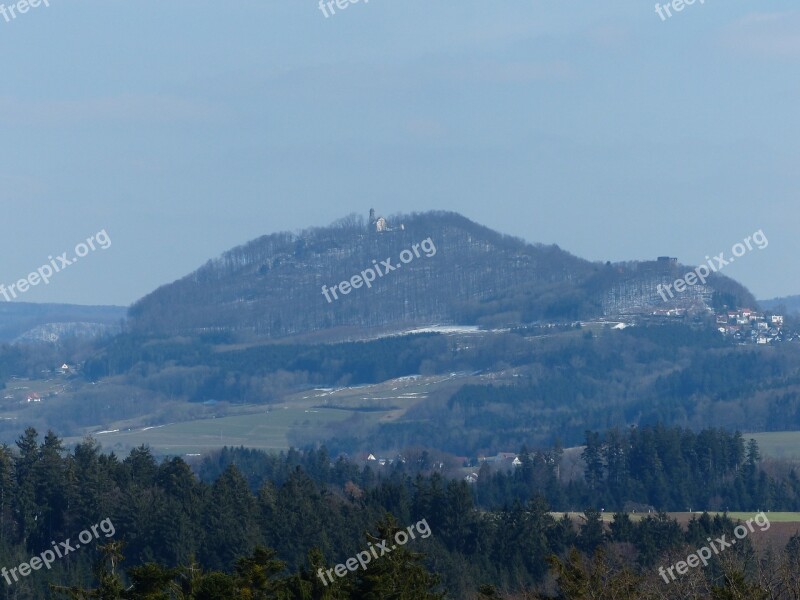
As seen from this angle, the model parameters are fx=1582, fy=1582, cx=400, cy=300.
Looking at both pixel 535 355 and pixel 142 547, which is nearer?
pixel 142 547

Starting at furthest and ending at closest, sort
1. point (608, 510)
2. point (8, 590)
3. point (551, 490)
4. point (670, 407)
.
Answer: point (670, 407) → point (551, 490) → point (608, 510) → point (8, 590)

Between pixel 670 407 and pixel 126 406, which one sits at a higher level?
pixel 126 406

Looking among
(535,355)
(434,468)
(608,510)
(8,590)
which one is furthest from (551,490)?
(535,355)

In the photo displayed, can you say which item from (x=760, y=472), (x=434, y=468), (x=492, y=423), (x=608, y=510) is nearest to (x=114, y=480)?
(x=608, y=510)

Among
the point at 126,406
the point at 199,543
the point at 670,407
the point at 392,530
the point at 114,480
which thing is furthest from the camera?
the point at 126,406

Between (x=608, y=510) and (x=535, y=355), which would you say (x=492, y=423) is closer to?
(x=535, y=355)

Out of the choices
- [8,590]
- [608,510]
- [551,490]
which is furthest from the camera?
[551,490]

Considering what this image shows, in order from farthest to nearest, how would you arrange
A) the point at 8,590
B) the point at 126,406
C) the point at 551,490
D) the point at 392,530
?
the point at 126,406 < the point at 551,490 < the point at 8,590 < the point at 392,530

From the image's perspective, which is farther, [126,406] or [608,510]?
[126,406]

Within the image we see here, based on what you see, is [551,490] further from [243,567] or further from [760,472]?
[243,567]
